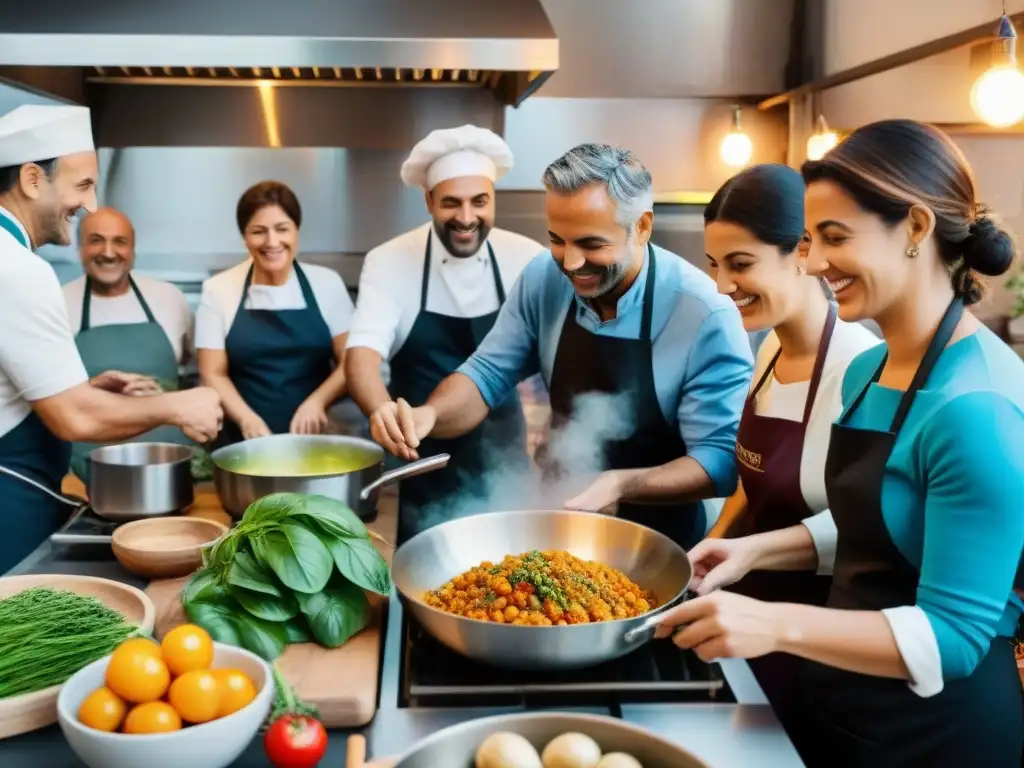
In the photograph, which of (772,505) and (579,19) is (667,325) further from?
(579,19)

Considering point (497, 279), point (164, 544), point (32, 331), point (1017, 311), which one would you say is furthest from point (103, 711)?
point (1017, 311)

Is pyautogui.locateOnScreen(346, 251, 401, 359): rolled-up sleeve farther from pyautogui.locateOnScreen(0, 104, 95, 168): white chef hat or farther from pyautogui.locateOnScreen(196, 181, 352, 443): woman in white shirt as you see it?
pyautogui.locateOnScreen(0, 104, 95, 168): white chef hat

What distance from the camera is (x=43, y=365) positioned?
1915 millimetres

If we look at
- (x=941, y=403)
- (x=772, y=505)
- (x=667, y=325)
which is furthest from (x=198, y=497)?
(x=941, y=403)

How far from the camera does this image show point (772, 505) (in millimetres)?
1778

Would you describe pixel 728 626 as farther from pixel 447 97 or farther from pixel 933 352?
pixel 447 97

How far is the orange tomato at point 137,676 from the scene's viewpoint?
1071 mm

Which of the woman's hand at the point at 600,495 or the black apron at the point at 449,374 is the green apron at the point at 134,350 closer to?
the black apron at the point at 449,374

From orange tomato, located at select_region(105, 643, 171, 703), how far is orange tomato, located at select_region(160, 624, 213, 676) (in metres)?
0.01

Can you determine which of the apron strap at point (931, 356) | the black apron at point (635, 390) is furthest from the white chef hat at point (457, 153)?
the apron strap at point (931, 356)

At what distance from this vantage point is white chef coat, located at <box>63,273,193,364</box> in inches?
137

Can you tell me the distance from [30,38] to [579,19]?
230cm

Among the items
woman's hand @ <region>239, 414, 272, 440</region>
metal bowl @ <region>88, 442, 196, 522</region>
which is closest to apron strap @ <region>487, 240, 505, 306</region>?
woman's hand @ <region>239, 414, 272, 440</region>

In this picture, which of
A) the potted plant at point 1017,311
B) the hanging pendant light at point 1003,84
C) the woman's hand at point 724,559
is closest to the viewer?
the woman's hand at point 724,559
